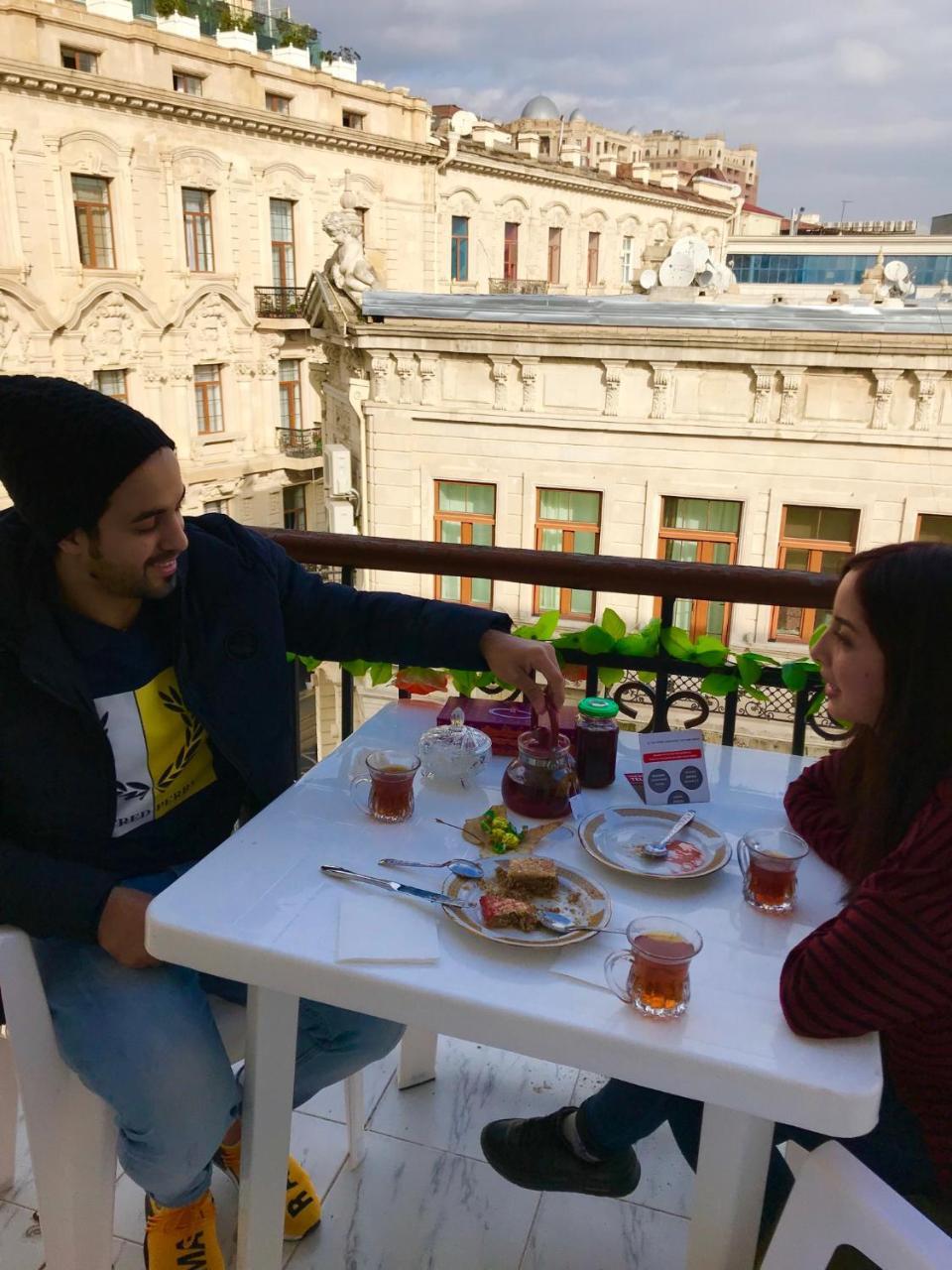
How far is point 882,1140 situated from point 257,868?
0.68 m

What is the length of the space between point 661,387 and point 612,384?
41cm

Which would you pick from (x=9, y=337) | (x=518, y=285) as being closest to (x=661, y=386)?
(x=9, y=337)

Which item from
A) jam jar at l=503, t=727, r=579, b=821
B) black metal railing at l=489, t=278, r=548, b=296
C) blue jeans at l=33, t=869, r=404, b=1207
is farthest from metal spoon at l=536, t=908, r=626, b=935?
black metal railing at l=489, t=278, r=548, b=296

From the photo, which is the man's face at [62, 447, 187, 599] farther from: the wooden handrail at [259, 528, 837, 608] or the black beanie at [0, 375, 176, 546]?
the wooden handrail at [259, 528, 837, 608]

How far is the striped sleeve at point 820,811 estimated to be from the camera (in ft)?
3.35

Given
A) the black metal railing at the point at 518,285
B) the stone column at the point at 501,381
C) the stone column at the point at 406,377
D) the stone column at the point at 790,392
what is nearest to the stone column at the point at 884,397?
the stone column at the point at 790,392

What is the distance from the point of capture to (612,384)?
764 centimetres

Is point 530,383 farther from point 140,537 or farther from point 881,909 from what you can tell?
point 881,909

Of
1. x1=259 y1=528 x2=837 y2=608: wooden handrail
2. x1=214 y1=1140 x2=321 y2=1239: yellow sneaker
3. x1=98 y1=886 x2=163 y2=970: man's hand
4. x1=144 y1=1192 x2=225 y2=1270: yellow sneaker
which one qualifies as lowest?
x1=214 y1=1140 x2=321 y2=1239: yellow sneaker

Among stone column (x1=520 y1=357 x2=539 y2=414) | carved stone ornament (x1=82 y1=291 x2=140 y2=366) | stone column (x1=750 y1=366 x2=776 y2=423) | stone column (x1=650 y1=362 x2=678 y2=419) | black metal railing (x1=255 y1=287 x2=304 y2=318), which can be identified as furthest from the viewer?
black metal railing (x1=255 y1=287 x2=304 y2=318)

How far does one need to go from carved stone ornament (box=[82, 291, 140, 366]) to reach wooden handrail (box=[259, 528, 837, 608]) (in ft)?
41.6

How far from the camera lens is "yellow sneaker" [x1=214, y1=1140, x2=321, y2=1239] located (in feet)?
4.06

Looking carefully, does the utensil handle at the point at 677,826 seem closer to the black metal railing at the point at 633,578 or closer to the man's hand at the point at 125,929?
the black metal railing at the point at 633,578

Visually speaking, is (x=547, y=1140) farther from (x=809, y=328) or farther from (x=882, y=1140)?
(x=809, y=328)
